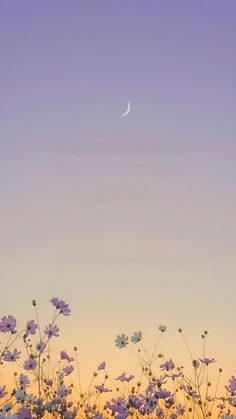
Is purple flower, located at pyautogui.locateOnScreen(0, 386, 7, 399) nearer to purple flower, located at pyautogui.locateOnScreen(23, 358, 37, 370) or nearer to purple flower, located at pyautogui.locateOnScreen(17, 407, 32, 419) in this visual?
purple flower, located at pyautogui.locateOnScreen(23, 358, 37, 370)

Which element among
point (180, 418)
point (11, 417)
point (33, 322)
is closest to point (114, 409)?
point (180, 418)

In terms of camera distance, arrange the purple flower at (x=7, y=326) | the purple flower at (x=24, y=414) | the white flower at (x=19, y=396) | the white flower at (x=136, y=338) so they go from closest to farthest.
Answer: the purple flower at (x=24, y=414), the white flower at (x=19, y=396), the purple flower at (x=7, y=326), the white flower at (x=136, y=338)

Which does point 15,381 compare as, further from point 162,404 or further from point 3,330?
point 162,404

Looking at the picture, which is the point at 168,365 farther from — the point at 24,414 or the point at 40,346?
the point at 24,414

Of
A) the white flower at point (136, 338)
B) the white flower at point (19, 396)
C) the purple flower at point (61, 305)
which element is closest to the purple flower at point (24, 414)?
the white flower at point (19, 396)

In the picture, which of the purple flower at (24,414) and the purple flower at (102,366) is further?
the purple flower at (102,366)

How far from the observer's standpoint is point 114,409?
23.2ft

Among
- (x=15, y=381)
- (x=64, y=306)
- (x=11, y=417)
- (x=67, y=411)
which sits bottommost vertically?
(x=11, y=417)

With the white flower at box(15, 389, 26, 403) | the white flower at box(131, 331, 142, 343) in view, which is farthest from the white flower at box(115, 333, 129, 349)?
the white flower at box(15, 389, 26, 403)

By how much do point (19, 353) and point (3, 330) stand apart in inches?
18.4

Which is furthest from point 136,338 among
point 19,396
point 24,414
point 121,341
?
point 24,414

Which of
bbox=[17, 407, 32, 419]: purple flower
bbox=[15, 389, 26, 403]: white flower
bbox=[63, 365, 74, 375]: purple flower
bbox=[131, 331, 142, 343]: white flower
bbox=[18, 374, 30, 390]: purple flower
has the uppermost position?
bbox=[131, 331, 142, 343]: white flower

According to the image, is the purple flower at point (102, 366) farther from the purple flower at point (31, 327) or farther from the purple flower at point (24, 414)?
the purple flower at point (24, 414)

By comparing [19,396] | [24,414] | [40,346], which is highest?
[40,346]
